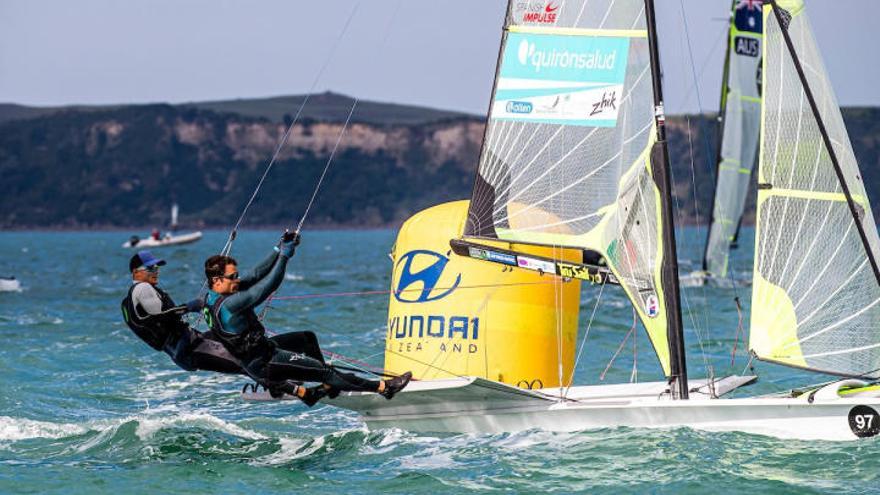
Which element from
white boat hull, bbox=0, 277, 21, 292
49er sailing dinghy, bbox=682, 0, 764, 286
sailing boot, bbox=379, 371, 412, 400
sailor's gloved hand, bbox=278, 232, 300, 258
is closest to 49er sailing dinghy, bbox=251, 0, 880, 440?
sailing boot, bbox=379, 371, 412, 400

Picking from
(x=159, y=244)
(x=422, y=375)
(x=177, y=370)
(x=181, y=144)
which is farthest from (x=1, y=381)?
(x=181, y=144)

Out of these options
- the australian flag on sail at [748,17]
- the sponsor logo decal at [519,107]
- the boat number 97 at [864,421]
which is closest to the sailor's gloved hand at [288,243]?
the sponsor logo decal at [519,107]

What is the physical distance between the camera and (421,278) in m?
13.0

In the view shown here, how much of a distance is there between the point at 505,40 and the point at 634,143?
1.61 m

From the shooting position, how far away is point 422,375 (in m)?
12.9

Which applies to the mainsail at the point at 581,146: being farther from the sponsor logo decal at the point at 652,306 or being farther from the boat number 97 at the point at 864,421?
the boat number 97 at the point at 864,421

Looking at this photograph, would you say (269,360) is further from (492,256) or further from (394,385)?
(492,256)

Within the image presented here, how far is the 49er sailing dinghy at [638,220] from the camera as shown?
1149cm

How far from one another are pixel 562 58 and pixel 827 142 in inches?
97.8

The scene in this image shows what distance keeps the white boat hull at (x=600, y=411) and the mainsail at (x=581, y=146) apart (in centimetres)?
62

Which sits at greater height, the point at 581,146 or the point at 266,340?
the point at 581,146

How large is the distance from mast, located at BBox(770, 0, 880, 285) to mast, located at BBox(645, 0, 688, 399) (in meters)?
1.10

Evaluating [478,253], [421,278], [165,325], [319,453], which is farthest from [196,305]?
[478,253]

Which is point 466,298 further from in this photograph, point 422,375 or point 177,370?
point 177,370
